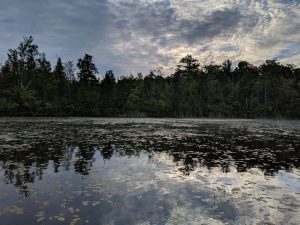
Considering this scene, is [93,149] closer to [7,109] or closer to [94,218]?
[94,218]

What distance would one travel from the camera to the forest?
244ft

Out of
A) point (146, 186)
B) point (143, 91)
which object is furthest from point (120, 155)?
point (143, 91)

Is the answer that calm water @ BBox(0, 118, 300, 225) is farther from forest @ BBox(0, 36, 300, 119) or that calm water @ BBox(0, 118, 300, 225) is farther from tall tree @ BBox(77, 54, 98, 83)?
tall tree @ BBox(77, 54, 98, 83)

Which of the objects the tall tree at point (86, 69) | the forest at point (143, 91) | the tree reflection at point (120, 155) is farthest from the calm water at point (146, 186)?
the tall tree at point (86, 69)

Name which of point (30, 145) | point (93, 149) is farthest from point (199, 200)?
point (30, 145)

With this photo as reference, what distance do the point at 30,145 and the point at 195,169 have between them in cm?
1072

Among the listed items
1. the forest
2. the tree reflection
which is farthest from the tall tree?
the tree reflection

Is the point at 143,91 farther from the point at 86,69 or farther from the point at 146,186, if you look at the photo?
the point at 146,186

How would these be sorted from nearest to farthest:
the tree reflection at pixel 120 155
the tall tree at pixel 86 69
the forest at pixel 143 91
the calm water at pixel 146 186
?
1. the calm water at pixel 146 186
2. the tree reflection at pixel 120 155
3. the forest at pixel 143 91
4. the tall tree at pixel 86 69

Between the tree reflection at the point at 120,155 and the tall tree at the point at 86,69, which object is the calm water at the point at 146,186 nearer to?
the tree reflection at the point at 120,155

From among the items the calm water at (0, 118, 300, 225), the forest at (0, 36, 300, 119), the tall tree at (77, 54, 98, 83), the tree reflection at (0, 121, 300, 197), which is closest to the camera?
the calm water at (0, 118, 300, 225)

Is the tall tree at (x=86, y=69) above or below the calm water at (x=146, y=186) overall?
above

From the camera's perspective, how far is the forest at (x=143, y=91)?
2924 inches

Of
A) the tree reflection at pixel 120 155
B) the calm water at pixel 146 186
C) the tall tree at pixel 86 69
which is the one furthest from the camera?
the tall tree at pixel 86 69
